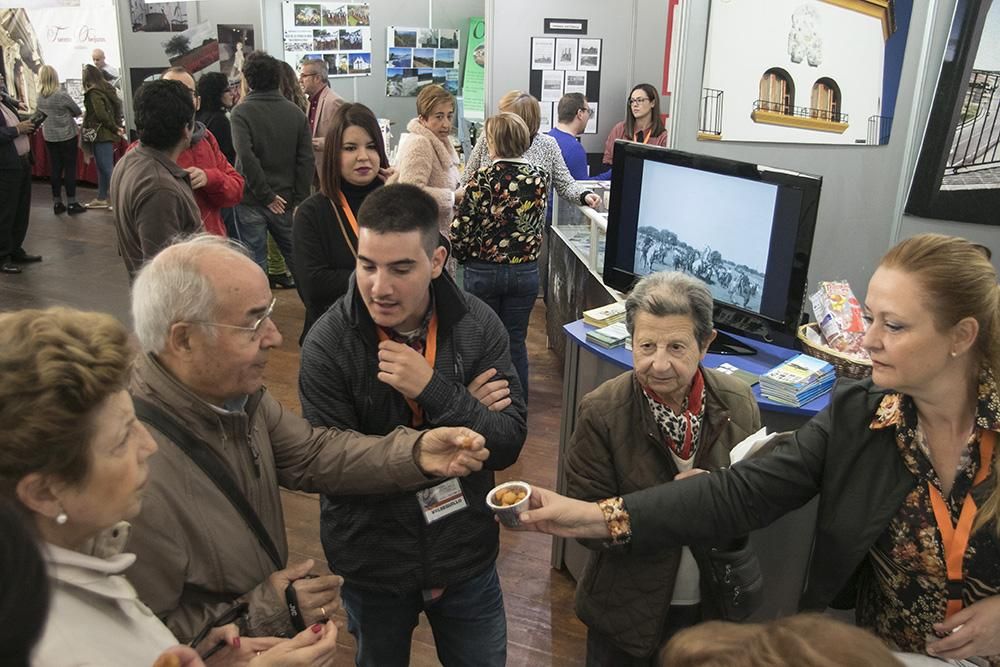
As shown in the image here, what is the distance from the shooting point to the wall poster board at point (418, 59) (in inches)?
350

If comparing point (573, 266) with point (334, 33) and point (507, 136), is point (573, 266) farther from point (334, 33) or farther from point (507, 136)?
point (334, 33)

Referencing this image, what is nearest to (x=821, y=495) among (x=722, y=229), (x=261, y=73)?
(x=722, y=229)

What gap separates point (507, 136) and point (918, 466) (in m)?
3.01

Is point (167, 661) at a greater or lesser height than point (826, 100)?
lesser

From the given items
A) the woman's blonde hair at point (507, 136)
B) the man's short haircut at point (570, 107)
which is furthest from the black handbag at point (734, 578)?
the man's short haircut at point (570, 107)

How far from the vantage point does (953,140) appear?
10.3 ft

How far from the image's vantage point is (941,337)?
153 centimetres

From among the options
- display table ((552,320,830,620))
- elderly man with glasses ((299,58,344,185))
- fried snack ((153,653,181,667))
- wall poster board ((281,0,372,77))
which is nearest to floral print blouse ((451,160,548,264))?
display table ((552,320,830,620))

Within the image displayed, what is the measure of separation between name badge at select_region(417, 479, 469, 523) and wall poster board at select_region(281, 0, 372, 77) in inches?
303

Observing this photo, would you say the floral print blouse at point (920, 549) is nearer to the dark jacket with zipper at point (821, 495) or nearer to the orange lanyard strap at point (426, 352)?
the dark jacket with zipper at point (821, 495)

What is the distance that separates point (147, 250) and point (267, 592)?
104 inches

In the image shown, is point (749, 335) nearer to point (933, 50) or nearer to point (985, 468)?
point (933, 50)

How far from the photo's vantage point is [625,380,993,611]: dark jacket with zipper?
161cm

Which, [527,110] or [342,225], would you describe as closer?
[342,225]
